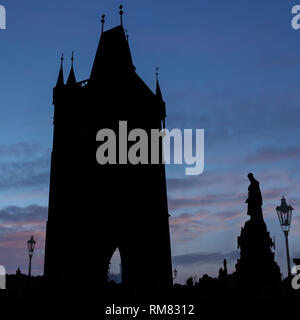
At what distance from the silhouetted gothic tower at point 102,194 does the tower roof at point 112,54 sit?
14 cm

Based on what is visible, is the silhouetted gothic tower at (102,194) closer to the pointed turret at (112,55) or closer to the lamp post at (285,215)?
the pointed turret at (112,55)

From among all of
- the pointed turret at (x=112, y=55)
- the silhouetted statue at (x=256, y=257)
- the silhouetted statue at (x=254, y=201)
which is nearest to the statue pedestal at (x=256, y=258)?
the silhouetted statue at (x=256, y=257)

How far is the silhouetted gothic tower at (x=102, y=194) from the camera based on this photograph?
3559 centimetres

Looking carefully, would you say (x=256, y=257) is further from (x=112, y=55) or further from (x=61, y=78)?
(x=112, y=55)

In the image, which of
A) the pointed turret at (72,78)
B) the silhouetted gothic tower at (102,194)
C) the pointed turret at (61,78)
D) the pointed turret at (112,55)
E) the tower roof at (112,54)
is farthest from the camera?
the tower roof at (112,54)

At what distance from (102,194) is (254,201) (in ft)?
60.9

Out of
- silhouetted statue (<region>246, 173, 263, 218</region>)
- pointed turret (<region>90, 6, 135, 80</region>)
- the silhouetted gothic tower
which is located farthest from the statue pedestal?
pointed turret (<region>90, 6, 135, 80</region>)

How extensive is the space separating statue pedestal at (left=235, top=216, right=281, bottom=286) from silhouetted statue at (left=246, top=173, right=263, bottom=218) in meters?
0.59

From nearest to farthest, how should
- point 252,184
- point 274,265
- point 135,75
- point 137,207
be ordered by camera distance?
point 274,265 < point 252,184 < point 137,207 < point 135,75

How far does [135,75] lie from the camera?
140ft

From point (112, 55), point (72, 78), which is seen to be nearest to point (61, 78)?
point (72, 78)
